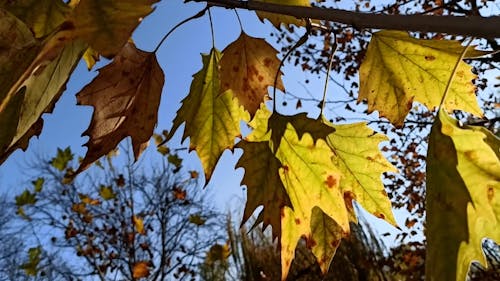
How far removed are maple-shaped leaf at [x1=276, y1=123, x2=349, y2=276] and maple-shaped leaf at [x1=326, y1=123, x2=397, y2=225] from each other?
40 mm

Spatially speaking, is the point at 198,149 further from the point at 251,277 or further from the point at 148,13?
the point at 251,277

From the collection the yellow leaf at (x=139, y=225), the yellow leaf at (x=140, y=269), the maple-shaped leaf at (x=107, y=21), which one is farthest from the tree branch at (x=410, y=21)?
the yellow leaf at (x=139, y=225)

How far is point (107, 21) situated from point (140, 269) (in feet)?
17.5

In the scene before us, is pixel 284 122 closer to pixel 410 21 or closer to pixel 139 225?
pixel 410 21

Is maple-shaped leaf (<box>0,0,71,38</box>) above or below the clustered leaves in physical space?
above

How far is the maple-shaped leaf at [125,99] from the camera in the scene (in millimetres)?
481

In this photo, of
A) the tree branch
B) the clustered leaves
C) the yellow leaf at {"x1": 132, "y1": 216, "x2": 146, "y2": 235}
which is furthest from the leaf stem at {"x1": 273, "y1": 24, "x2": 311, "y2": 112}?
the yellow leaf at {"x1": 132, "y1": 216, "x2": 146, "y2": 235}

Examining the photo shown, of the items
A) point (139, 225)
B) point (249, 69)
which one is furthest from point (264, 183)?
point (139, 225)

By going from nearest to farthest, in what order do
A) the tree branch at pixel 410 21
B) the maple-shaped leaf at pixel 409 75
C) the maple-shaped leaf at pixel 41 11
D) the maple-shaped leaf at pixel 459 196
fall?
the tree branch at pixel 410 21 < the maple-shaped leaf at pixel 459 196 < the maple-shaped leaf at pixel 41 11 < the maple-shaped leaf at pixel 409 75

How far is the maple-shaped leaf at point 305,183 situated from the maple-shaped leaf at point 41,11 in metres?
0.28

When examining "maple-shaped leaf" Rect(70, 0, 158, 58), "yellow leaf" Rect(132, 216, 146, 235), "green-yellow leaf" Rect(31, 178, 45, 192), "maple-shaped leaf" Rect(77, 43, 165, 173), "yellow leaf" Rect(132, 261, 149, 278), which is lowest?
"maple-shaped leaf" Rect(70, 0, 158, 58)

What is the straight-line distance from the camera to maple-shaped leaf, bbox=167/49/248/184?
0.62 metres

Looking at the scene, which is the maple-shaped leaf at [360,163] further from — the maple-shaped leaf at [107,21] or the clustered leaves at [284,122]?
the maple-shaped leaf at [107,21]

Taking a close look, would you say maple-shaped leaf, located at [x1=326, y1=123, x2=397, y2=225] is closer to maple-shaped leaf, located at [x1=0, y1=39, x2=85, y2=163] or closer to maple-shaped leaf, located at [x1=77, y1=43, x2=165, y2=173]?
maple-shaped leaf, located at [x1=77, y1=43, x2=165, y2=173]
